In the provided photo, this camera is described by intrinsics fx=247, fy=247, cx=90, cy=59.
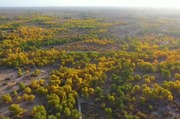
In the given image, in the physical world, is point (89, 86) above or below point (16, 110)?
below

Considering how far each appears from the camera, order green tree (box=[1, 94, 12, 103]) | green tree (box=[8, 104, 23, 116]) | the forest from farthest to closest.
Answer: green tree (box=[1, 94, 12, 103]) → the forest → green tree (box=[8, 104, 23, 116])

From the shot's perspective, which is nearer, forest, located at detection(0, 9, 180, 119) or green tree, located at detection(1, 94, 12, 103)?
forest, located at detection(0, 9, 180, 119)

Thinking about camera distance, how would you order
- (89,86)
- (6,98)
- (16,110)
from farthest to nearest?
1. (89,86)
2. (6,98)
3. (16,110)

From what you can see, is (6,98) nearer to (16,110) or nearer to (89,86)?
(16,110)

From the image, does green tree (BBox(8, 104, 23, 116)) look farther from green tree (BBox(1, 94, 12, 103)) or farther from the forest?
green tree (BBox(1, 94, 12, 103))

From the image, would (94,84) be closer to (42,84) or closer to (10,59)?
(42,84)

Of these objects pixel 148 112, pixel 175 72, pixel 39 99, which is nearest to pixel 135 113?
pixel 148 112

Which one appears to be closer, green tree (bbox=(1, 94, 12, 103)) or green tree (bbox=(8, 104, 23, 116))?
green tree (bbox=(8, 104, 23, 116))

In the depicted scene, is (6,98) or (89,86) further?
(89,86)

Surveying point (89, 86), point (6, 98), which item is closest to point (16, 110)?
point (6, 98)

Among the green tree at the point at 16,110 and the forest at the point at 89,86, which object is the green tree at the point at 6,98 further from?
the green tree at the point at 16,110


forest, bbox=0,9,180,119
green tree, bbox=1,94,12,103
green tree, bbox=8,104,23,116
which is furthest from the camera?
green tree, bbox=1,94,12,103

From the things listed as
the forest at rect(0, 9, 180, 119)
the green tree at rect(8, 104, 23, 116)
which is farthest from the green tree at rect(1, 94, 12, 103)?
the green tree at rect(8, 104, 23, 116)
